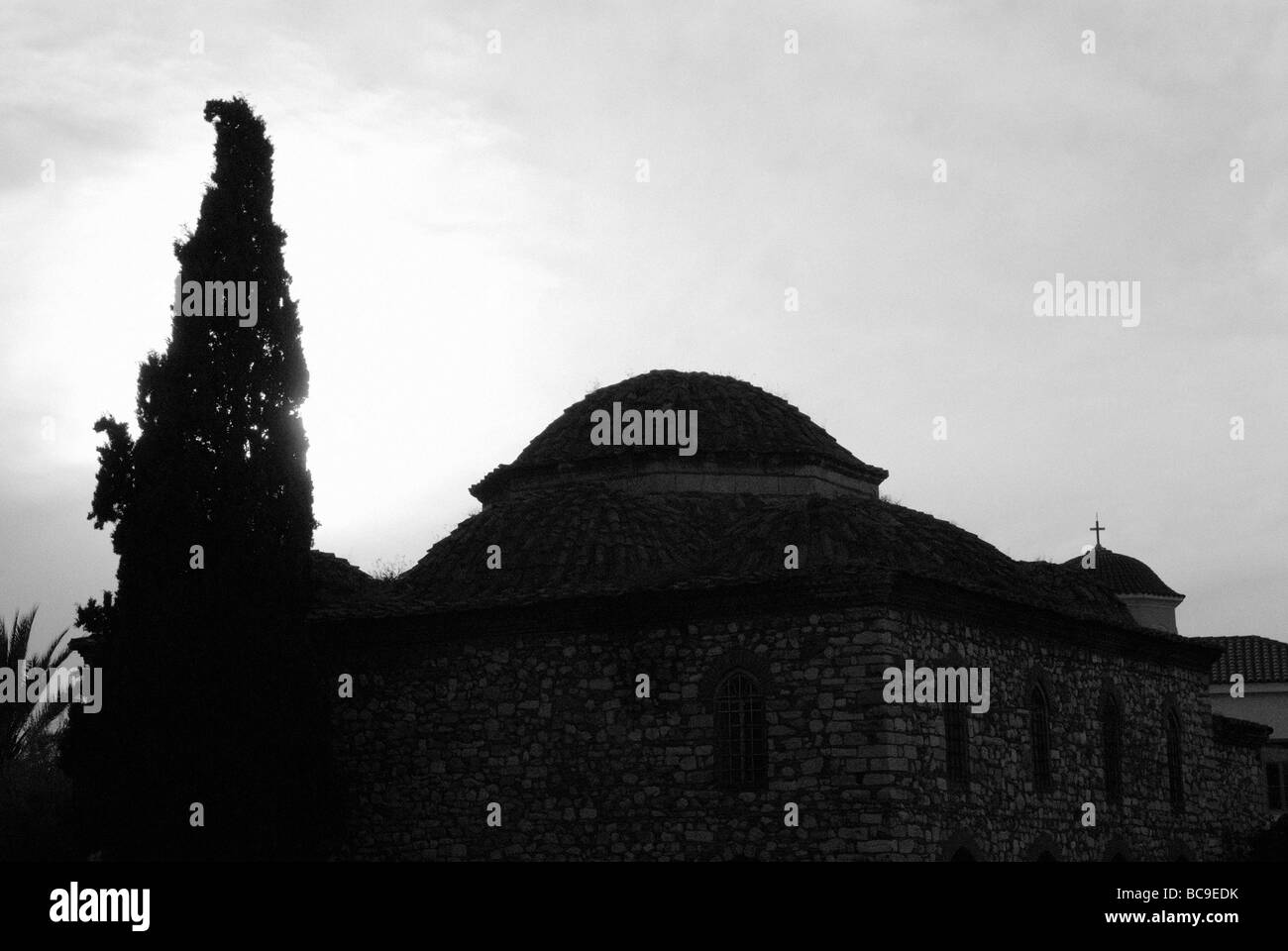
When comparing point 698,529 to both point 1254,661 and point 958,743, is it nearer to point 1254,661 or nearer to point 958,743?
point 958,743

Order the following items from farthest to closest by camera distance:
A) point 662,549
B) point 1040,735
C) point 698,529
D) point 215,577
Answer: point 698,529 → point 662,549 → point 1040,735 → point 215,577

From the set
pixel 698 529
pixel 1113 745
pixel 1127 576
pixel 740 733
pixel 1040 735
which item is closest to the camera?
pixel 740 733

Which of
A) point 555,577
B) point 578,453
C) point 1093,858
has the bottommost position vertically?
point 1093,858

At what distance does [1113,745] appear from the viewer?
87.6ft

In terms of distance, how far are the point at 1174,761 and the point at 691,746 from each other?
9.95m

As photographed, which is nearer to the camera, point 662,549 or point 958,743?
point 958,743

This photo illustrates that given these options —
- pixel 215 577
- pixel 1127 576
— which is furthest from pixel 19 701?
pixel 1127 576

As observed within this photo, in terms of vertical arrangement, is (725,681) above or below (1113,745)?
above

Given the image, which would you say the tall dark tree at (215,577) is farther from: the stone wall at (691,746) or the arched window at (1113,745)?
the arched window at (1113,745)

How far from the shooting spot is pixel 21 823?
1019 inches
